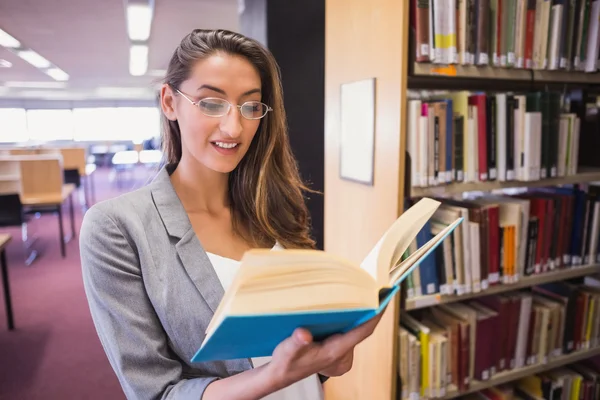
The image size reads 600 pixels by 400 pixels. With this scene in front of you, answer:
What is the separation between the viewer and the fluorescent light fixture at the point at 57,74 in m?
9.14

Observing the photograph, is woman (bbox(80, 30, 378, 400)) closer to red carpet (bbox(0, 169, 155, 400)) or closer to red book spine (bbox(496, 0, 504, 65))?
red book spine (bbox(496, 0, 504, 65))

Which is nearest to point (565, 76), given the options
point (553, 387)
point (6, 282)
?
point (553, 387)

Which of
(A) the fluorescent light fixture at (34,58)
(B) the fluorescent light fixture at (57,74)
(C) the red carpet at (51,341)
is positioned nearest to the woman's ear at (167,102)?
(C) the red carpet at (51,341)

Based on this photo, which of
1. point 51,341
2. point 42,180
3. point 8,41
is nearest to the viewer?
point 51,341

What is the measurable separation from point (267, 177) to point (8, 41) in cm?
648

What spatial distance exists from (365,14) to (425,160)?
0.67 metres

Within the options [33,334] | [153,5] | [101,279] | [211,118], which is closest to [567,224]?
[211,118]

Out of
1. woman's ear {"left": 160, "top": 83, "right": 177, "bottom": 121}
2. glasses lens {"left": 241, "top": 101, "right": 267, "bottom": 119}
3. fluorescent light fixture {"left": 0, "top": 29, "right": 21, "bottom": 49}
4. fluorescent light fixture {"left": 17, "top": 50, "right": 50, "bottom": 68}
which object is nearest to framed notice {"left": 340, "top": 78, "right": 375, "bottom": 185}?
glasses lens {"left": 241, "top": 101, "right": 267, "bottom": 119}

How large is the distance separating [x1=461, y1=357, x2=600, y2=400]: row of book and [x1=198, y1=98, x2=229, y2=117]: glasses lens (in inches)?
72.5

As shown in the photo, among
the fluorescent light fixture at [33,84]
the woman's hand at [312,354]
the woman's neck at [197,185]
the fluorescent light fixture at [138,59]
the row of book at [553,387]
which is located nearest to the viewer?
the woman's hand at [312,354]

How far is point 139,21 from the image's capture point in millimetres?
4770

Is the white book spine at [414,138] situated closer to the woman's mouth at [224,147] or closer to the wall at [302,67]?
the woman's mouth at [224,147]

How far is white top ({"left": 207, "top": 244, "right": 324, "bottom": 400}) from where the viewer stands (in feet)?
3.25

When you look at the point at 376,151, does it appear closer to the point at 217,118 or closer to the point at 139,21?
the point at 217,118
